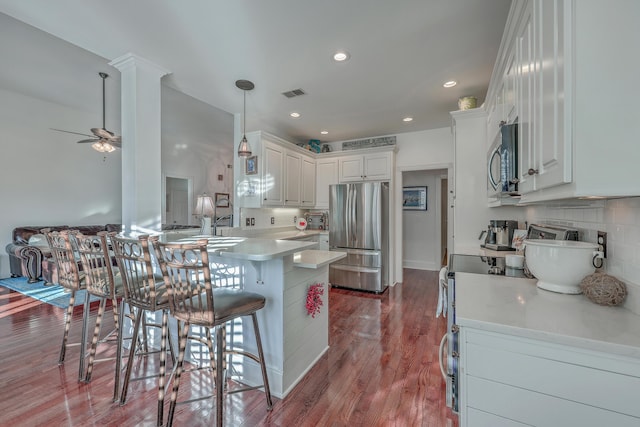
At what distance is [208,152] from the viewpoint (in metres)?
7.56

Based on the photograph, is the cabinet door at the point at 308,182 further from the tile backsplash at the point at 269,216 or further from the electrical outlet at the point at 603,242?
the electrical outlet at the point at 603,242

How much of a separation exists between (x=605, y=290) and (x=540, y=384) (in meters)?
0.48

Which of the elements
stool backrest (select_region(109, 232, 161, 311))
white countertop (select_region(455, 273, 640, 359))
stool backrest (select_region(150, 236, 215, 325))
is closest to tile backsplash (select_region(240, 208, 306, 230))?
stool backrest (select_region(109, 232, 161, 311))

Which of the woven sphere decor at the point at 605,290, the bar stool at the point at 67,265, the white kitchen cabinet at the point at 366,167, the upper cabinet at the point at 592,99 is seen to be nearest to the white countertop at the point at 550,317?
the woven sphere decor at the point at 605,290

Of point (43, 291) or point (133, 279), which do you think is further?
point (43, 291)

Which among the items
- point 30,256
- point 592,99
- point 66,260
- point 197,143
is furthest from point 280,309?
point 197,143

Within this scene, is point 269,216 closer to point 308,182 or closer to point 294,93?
point 308,182

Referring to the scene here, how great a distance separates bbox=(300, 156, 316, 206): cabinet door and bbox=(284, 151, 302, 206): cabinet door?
0.13 meters

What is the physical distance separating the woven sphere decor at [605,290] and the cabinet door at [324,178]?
4.02 metres

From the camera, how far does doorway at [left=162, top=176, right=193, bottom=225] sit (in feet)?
23.6

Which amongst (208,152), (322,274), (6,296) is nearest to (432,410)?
(322,274)

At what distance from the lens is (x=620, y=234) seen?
3.51 ft

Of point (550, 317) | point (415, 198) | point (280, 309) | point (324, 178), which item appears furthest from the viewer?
point (415, 198)

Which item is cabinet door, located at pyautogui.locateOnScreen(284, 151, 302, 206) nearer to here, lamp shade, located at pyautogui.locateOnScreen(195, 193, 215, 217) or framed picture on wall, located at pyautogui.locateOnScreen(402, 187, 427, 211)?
lamp shade, located at pyautogui.locateOnScreen(195, 193, 215, 217)
